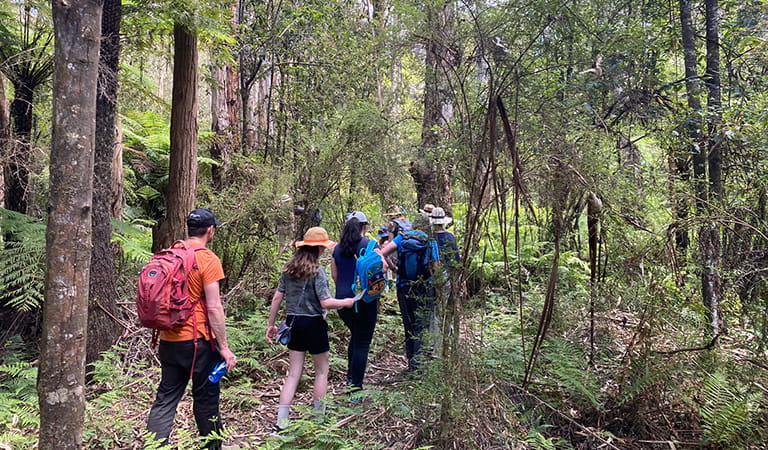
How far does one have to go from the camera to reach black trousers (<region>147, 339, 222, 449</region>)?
3.58 m

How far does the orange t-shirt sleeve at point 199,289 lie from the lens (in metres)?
3.58

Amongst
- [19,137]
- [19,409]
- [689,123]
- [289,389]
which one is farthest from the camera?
[19,137]

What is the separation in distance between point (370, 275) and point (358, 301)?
30 centimetres

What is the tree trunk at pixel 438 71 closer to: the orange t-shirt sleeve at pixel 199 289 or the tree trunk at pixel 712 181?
the orange t-shirt sleeve at pixel 199 289

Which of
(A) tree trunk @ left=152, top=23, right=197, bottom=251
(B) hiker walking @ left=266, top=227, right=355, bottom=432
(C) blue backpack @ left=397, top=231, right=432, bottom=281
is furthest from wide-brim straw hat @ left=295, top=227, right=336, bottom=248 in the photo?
(A) tree trunk @ left=152, top=23, right=197, bottom=251

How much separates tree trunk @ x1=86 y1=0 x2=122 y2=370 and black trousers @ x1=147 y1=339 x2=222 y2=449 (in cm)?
236

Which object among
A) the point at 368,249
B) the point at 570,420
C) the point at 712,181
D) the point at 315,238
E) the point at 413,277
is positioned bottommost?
the point at 570,420

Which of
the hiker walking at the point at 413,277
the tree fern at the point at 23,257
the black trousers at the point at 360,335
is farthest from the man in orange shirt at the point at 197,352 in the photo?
the tree fern at the point at 23,257

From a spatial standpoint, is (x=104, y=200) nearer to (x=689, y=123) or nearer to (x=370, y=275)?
(x=370, y=275)

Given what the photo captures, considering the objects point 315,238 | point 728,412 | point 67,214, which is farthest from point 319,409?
point 728,412

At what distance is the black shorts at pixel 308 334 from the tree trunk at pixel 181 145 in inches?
133

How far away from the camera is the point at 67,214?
254 centimetres

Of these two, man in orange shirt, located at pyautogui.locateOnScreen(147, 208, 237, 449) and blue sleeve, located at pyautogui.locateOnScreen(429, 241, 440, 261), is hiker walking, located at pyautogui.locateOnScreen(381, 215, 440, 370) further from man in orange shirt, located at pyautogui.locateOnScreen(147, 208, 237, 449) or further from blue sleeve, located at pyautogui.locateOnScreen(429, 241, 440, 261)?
man in orange shirt, located at pyautogui.locateOnScreen(147, 208, 237, 449)

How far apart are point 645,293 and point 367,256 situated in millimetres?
2516
